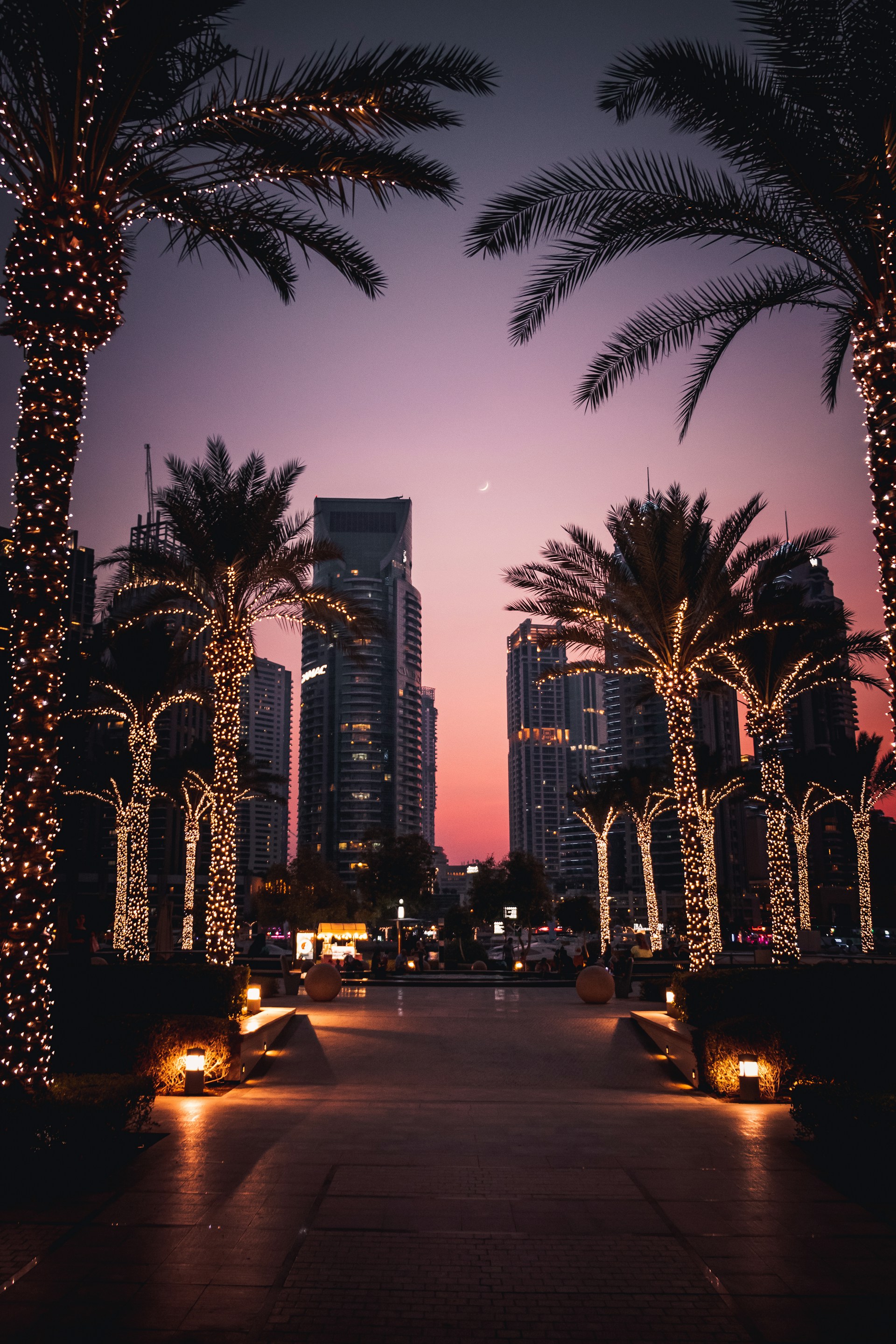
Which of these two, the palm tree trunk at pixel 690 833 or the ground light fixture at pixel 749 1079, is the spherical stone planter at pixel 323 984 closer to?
the palm tree trunk at pixel 690 833

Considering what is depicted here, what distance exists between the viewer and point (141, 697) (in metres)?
27.8

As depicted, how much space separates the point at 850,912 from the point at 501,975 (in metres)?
90.7

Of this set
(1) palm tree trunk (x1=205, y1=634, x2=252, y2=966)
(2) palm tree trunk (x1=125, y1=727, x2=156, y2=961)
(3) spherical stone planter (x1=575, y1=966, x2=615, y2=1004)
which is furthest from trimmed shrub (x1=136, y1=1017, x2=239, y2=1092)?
(2) palm tree trunk (x1=125, y1=727, x2=156, y2=961)

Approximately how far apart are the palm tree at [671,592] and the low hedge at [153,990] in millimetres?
8711

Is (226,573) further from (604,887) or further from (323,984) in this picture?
(604,887)

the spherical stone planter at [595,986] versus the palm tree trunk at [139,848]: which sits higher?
the palm tree trunk at [139,848]

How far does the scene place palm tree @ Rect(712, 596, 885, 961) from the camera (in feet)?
74.3

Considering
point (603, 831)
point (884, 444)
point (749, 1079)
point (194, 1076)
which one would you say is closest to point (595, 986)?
point (749, 1079)

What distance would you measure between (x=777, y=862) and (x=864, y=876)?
21.6m

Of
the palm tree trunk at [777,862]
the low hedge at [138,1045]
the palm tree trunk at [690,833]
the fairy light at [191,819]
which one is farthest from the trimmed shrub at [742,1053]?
the fairy light at [191,819]

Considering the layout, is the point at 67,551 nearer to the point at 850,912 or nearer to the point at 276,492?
the point at 276,492

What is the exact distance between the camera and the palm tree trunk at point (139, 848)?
25312 millimetres

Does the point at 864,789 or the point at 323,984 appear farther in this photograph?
the point at 864,789

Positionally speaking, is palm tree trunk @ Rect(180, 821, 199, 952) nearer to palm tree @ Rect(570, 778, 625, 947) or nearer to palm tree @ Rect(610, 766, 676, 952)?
palm tree @ Rect(570, 778, 625, 947)
